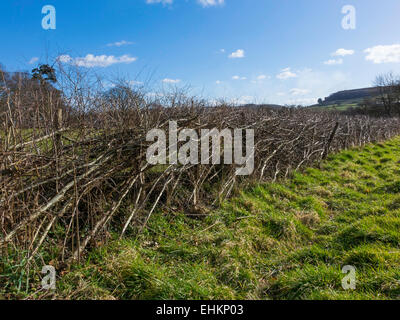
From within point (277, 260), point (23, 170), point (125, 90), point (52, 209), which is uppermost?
point (125, 90)

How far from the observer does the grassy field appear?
7.82ft

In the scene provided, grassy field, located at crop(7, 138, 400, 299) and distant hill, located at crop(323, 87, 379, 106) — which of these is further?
distant hill, located at crop(323, 87, 379, 106)

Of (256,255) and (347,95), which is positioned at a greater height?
(347,95)

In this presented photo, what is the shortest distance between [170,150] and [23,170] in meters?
2.07

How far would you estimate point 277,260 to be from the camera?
3107 millimetres

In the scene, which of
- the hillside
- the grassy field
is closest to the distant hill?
the hillside

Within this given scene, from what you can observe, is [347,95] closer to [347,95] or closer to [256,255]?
→ [347,95]

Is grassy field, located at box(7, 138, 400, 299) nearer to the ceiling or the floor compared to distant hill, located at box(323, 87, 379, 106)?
nearer to the floor

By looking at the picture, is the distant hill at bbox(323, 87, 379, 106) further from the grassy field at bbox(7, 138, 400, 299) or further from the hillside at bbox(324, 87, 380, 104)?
the grassy field at bbox(7, 138, 400, 299)

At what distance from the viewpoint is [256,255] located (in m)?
3.22

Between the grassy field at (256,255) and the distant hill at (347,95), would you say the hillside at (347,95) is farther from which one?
the grassy field at (256,255)

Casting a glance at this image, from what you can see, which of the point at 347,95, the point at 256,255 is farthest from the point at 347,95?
the point at 256,255
